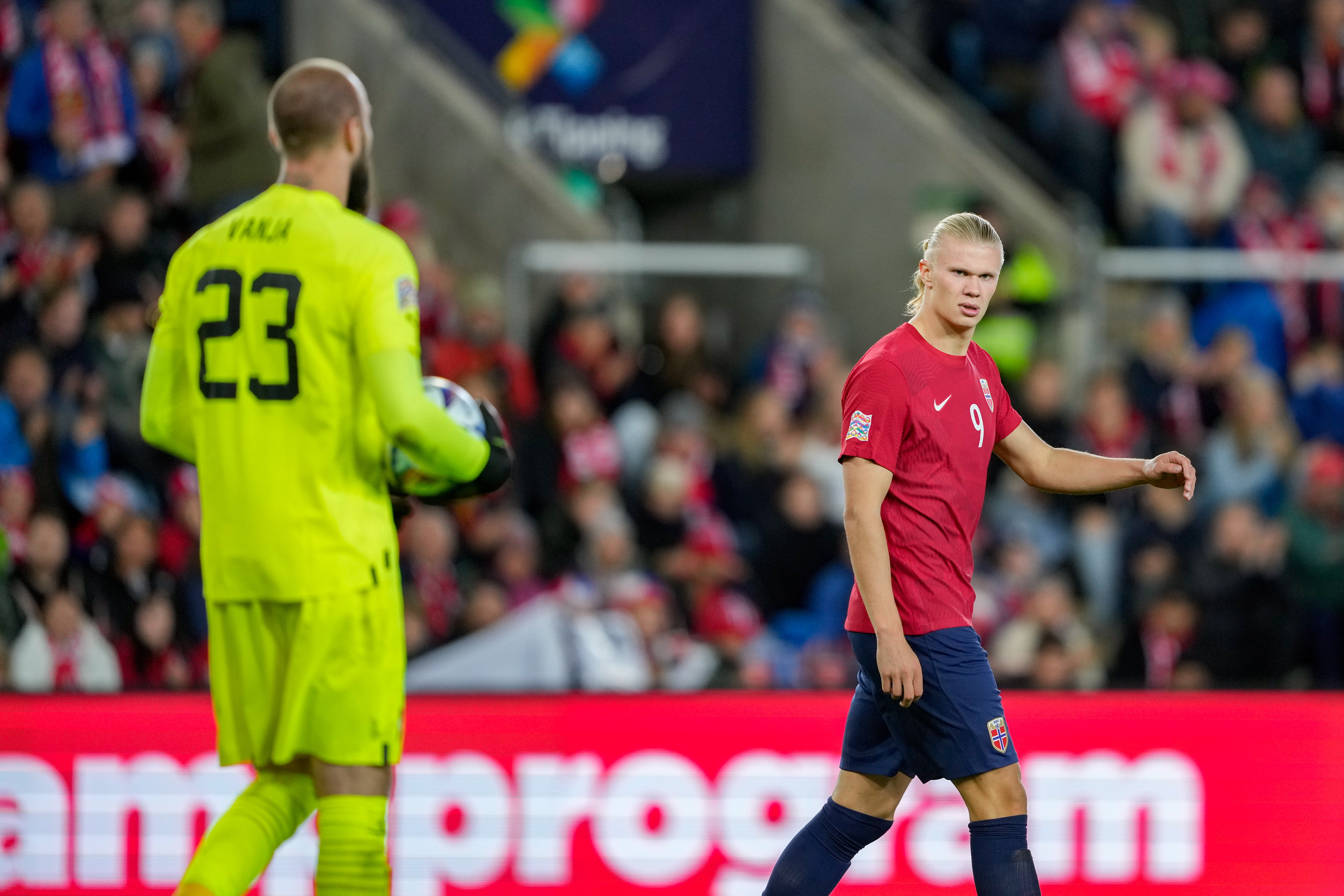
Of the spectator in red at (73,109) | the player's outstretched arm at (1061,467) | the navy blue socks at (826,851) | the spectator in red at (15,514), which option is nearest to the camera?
the navy blue socks at (826,851)

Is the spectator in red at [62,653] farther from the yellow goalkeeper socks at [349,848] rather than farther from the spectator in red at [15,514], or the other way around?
the yellow goalkeeper socks at [349,848]

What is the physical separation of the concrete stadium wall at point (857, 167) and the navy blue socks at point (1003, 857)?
25.7 ft

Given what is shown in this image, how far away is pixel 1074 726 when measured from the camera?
19.9 feet

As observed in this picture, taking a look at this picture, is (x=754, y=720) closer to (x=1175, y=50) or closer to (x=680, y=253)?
(x=680, y=253)

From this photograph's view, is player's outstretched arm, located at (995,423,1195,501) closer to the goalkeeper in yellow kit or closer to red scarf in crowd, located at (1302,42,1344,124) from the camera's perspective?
the goalkeeper in yellow kit

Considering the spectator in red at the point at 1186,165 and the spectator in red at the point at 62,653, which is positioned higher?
the spectator in red at the point at 1186,165

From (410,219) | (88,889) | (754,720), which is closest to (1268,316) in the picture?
(410,219)

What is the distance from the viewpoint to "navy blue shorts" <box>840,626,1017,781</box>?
4172 mm

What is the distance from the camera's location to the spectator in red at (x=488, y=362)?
9.65 metres

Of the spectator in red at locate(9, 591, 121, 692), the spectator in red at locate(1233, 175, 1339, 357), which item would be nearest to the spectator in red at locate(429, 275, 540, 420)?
the spectator in red at locate(9, 591, 121, 692)

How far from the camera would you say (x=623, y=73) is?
42.9ft

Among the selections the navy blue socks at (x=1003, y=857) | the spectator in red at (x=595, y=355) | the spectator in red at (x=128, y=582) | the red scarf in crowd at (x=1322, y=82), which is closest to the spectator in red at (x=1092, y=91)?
the red scarf in crowd at (x=1322, y=82)

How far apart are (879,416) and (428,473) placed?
1.09 m

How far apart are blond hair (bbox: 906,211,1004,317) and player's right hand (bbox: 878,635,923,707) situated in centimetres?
85
